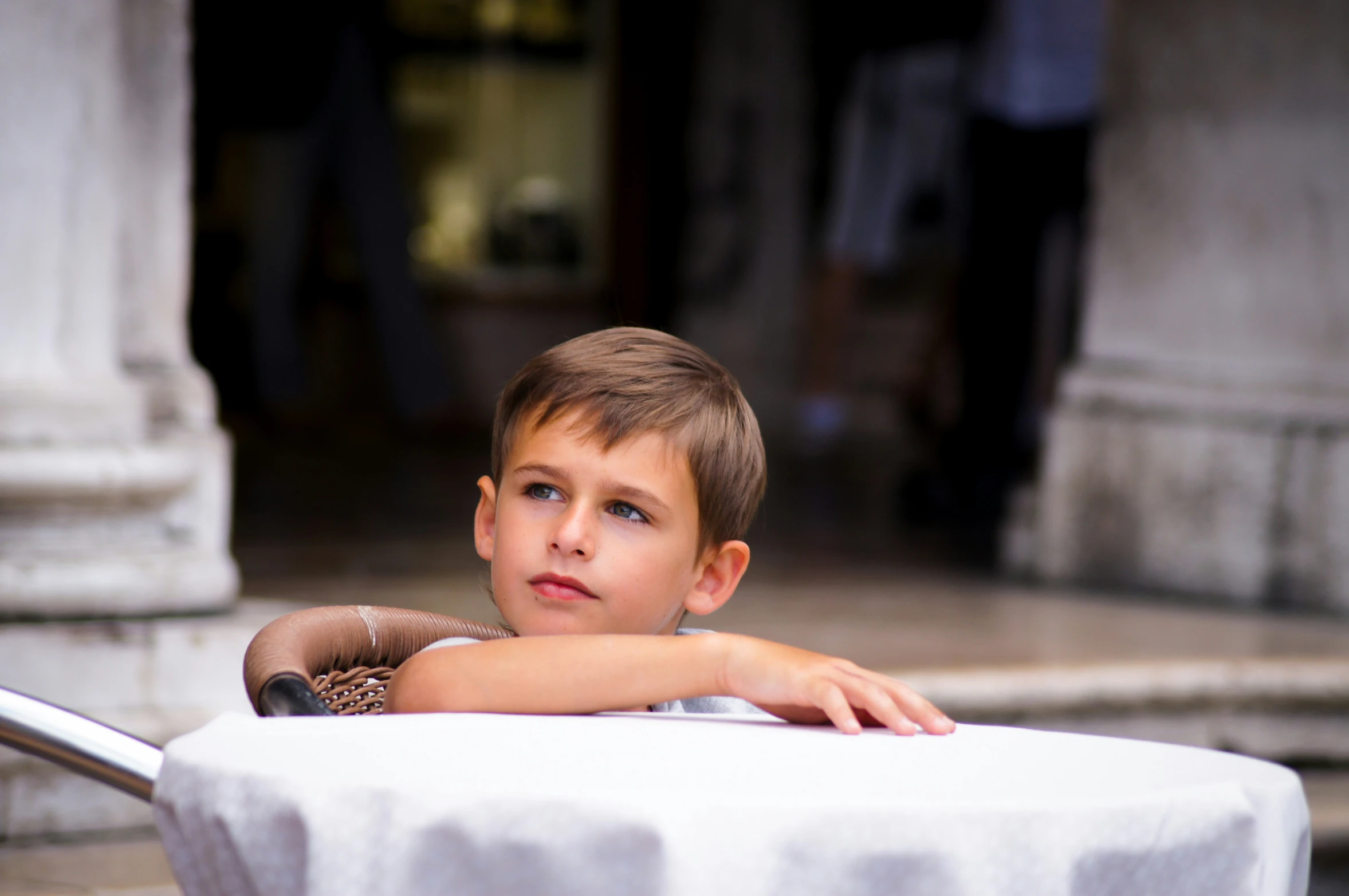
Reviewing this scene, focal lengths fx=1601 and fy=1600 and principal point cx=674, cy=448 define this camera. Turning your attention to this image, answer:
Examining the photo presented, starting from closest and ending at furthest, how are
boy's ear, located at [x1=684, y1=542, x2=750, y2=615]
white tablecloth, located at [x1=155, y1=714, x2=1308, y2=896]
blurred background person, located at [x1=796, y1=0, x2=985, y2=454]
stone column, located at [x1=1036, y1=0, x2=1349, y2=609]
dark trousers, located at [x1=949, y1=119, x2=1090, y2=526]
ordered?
white tablecloth, located at [x1=155, y1=714, x2=1308, y2=896], boy's ear, located at [x1=684, y1=542, x2=750, y2=615], stone column, located at [x1=1036, y1=0, x2=1349, y2=609], dark trousers, located at [x1=949, y1=119, x2=1090, y2=526], blurred background person, located at [x1=796, y1=0, x2=985, y2=454]

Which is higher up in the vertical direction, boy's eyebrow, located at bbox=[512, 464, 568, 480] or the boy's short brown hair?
the boy's short brown hair

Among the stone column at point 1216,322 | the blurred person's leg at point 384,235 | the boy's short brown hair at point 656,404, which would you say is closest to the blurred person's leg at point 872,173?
the stone column at point 1216,322

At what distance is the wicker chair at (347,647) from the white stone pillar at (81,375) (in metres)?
0.92

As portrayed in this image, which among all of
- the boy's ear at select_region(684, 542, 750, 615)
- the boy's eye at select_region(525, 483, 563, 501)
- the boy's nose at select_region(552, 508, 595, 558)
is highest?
the boy's eye at select_region(525, 483, 563, 501)

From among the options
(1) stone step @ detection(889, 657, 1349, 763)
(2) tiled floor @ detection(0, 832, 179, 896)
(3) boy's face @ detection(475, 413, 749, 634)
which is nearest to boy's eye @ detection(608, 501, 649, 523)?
(3) boy's face @ detection(475, 413, 749, 634)

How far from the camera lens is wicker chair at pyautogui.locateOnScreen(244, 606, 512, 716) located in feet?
4.09

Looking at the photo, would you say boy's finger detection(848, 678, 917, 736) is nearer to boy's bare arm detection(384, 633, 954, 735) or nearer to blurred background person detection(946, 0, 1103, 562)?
boy's bare arm detection(384, 633, 954, 735)

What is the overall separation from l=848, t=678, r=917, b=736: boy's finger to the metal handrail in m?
0.50

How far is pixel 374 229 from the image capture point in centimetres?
657

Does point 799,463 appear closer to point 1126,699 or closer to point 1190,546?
point 1190,546

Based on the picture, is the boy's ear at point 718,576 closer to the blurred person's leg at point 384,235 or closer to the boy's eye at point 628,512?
the boy's eye at point 628,512

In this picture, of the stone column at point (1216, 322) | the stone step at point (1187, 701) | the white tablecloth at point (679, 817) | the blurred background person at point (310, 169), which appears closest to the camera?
the white tablecloth at point (679, 817)

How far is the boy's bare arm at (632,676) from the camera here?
3.71ft

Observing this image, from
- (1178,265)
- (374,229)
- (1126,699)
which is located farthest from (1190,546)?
(374,229)
